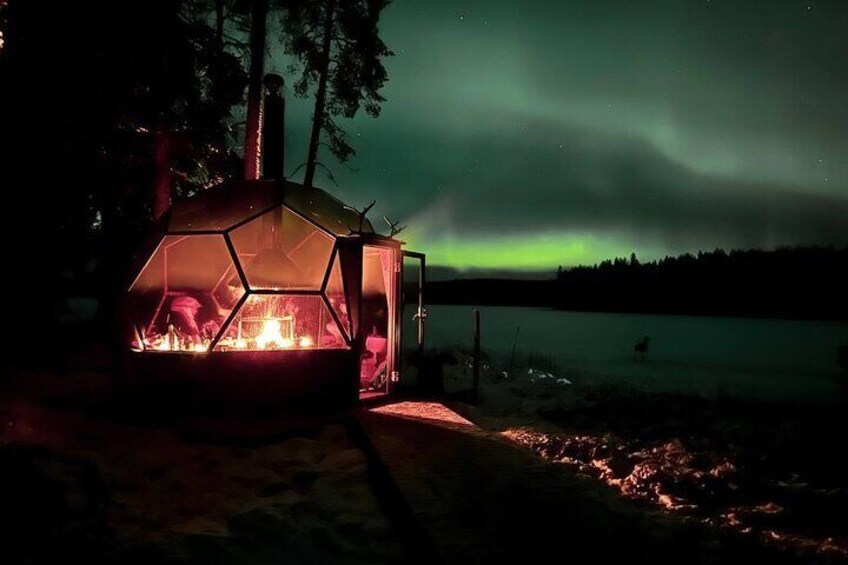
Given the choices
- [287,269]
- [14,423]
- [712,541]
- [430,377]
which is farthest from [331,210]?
[712,541]

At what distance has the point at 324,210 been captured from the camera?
9.04 meters

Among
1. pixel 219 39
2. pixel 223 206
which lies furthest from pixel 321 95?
pixel 223 206

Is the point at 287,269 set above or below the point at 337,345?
above

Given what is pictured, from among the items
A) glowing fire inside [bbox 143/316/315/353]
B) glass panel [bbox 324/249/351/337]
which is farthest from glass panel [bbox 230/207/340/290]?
glowing fire inside [bbox 143/316/315/353]

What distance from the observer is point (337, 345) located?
8.42 m

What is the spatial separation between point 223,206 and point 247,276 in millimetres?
1331

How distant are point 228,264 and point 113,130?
11.1 feet

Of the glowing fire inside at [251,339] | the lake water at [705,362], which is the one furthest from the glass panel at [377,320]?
the lake water at [705,362]

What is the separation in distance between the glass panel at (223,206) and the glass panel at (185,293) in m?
0.71

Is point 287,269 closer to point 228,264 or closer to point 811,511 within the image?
point 228,264

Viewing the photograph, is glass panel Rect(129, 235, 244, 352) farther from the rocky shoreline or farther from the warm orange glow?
the rocky shoreline

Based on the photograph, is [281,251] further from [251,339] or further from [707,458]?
[707,458]

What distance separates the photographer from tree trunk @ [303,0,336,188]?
14344mm

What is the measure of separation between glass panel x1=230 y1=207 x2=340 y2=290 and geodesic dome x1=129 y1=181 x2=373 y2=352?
0.02 metres
